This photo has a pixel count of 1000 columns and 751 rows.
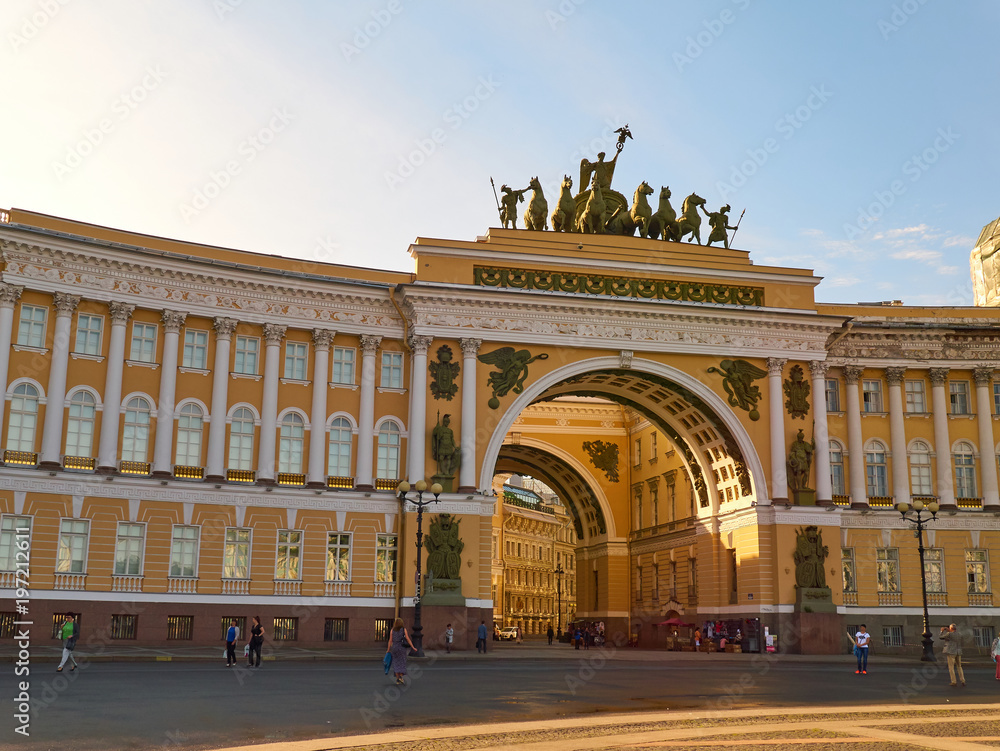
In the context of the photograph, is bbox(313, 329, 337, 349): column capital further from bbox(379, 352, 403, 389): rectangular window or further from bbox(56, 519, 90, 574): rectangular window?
bbox(56, 519, 90, 574): rectangular window

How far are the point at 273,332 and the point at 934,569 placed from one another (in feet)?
108

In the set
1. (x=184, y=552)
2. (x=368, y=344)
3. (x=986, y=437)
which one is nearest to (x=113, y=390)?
(x=184, y=552)

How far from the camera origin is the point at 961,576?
4844 cm

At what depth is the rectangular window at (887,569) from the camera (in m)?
48.4

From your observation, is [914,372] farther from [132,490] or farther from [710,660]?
[132,490]

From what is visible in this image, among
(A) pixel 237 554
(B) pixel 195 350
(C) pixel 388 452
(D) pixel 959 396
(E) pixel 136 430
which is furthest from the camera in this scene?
(D) pixel 959 396

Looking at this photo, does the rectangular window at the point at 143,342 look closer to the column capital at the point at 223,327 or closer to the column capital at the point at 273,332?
the column capital at the point at 223,327

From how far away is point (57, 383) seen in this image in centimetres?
3866

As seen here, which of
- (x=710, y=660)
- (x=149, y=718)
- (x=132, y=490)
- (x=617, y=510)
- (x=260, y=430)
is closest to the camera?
(x=149, y=718)

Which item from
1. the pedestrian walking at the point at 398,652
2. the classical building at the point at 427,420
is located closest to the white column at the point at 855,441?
the classical building at the point at 427,420

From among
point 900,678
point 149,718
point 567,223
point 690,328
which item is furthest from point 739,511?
point 149,718

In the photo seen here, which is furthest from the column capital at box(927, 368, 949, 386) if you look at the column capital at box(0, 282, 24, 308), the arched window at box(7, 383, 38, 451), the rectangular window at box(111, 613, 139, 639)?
the column capital at box(0, 282, 24, 308)

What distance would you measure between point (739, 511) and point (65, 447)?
97.0ft

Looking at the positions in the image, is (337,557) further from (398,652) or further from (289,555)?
(398,652)
